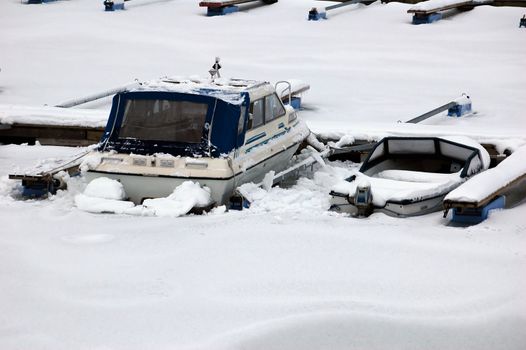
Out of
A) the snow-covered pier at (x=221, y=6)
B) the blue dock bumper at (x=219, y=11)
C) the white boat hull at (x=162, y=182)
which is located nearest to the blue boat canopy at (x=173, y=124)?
the white boat hull at (x=162, y=182)

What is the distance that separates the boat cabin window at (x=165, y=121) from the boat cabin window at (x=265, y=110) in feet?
3.00

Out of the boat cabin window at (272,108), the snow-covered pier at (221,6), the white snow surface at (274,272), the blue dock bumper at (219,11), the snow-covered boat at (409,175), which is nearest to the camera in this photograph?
the white snow surface at (274,272)

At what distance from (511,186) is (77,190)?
5.51m

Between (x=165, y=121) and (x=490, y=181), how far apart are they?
13.4 feet

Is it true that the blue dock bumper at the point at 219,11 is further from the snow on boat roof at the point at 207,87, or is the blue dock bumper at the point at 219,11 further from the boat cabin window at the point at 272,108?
the snow on boat roof at the point at 207,87

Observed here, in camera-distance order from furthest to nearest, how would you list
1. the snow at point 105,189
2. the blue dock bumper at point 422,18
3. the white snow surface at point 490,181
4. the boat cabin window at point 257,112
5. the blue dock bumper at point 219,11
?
the blue dock bumper at point 219,11 → the blue dock bumper at point 422,18 → the boat cabin window at point 257,112 → the snow at point 105,189 → the white snow surface at point 490,181

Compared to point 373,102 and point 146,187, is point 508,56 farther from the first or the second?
point 146,187

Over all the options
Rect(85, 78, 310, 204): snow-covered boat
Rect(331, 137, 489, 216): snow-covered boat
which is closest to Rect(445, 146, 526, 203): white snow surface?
Rect(331, 137, 489, 216): snow-covered boat

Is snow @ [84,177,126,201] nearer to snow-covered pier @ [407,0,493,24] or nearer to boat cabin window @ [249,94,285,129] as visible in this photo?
boat cabin window @ [249,94,285,129]

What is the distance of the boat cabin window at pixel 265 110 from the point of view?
11.9 metres

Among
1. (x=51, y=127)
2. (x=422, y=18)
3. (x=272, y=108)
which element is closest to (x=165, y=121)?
(x=272, y=108)

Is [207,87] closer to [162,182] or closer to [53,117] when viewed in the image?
[162,182]

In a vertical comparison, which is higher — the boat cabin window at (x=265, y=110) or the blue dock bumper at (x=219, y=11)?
the blue dock bumper at (x=219, y=11)

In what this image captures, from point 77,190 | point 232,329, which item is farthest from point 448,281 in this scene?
point 77,190
